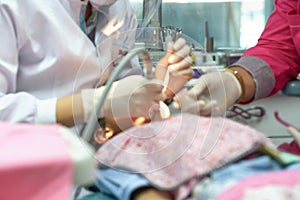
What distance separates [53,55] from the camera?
3.77 feet

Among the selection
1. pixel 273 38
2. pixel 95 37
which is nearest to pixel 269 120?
pixel 95 37

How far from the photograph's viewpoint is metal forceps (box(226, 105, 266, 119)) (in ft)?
2.91

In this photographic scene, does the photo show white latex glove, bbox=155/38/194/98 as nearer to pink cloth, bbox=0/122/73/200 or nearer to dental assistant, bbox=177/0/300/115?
dental assistant, bbox=177/0/300/115

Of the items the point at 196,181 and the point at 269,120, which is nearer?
the point at 196,181

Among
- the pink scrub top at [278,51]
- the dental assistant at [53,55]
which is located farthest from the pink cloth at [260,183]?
the pink scrub top at [278,51]

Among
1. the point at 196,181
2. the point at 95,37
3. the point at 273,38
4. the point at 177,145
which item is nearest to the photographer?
the point at 196,181

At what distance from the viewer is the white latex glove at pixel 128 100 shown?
80cm

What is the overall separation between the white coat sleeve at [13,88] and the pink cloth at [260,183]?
524 mm

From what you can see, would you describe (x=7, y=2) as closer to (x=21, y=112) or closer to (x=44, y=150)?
(x=21, y=112)

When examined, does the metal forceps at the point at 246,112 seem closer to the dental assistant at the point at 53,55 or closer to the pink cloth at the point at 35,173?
the dental assistant at the point at 53,55

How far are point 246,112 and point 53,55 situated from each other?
0.56 m

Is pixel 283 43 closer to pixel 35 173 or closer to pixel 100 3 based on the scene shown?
pixel 100 3

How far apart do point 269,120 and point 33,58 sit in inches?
26.4

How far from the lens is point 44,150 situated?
1.47 ft
